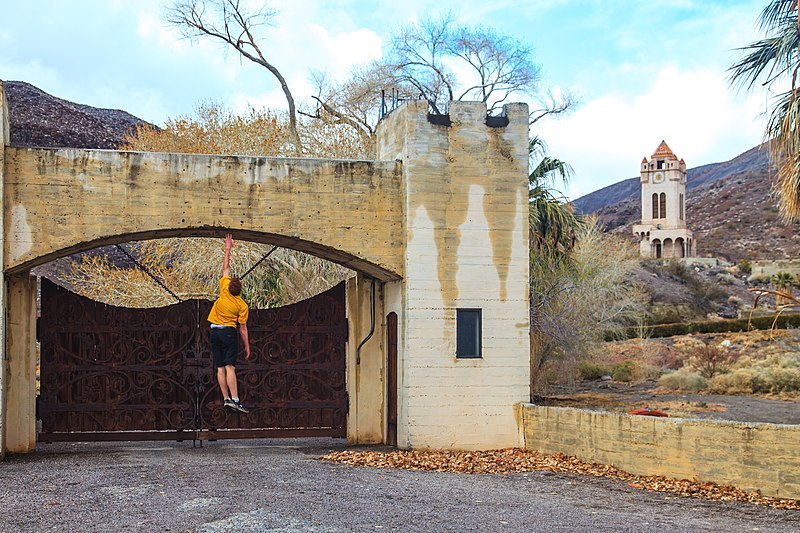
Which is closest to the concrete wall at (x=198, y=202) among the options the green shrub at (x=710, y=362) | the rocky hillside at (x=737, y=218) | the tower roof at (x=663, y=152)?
the green shrub at (x=710, y=362)

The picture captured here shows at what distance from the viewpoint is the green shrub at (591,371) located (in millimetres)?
32719

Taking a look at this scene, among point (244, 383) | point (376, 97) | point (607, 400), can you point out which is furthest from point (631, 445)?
point (376, 97)

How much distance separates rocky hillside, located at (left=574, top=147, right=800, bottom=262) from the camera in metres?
102

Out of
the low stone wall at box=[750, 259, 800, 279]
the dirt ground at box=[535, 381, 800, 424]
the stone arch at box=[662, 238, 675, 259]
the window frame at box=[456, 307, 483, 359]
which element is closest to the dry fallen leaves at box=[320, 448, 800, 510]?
the window frame at box=[456, 307, 483, 359]

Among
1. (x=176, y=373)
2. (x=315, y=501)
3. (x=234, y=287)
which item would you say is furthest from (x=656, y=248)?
(x=315, y=501)

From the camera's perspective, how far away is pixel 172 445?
1589cm

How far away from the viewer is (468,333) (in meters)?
15.1

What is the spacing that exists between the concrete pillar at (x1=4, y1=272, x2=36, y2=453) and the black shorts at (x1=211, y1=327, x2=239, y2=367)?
2.99 m

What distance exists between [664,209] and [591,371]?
87229mm

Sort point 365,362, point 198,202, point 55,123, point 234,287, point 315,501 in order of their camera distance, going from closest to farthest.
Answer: point 315,501, point 234,287, point 198,202, point 365,362, point 55,123

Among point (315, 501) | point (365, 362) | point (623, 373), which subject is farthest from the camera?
point (623, 373)

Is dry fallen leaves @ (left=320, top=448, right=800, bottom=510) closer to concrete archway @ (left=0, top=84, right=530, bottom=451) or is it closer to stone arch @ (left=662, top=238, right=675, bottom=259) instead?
concrete archway @ (left=0, top=84, right=530, bottom=451)

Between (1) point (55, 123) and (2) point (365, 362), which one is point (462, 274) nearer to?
(2) point (365, 362)

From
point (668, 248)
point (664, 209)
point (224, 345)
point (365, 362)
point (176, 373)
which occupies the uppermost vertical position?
point (664, 209)
